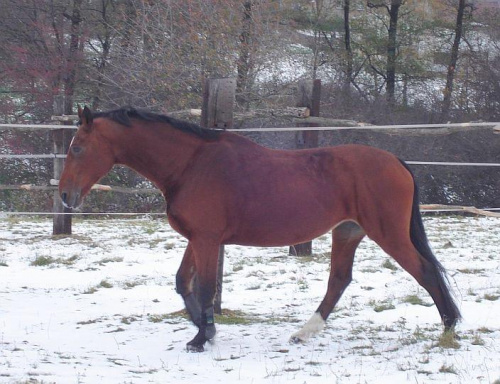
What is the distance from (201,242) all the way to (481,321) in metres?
2.20

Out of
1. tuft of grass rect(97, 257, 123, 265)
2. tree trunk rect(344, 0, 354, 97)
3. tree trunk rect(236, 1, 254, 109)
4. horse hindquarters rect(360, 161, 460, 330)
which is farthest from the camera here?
tree trunk rect(344, 0, 354, 97)

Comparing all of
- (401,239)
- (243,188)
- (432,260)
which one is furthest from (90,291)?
(432,260)

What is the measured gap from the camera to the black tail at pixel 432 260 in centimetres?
495

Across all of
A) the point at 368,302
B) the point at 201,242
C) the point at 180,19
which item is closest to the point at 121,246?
the point at 368,302

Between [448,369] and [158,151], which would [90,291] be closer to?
[158,151]

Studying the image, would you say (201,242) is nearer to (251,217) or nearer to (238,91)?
(251,217)

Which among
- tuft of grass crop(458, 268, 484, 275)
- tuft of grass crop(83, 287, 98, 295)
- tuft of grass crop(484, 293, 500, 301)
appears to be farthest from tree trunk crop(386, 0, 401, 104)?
tuft of grass crop(83, 287, 98, 295)

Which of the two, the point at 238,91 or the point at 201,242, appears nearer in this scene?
the point at 201,242

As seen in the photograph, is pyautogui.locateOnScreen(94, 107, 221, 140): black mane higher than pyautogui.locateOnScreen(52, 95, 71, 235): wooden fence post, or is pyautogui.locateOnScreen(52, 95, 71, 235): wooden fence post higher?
pyautogui.locateOnScreen(94, 107, 221, 140): black mane

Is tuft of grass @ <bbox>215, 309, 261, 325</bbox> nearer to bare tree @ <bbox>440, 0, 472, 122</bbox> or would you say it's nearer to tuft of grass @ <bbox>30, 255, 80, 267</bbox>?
tuft of grass @ <bbox>30, 255, 80, 267</bbox>

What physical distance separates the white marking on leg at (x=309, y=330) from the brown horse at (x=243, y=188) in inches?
0.5

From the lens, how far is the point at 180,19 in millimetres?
15570

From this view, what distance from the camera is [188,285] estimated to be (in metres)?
5.15

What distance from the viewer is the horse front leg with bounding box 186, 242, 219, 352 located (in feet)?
15.7
